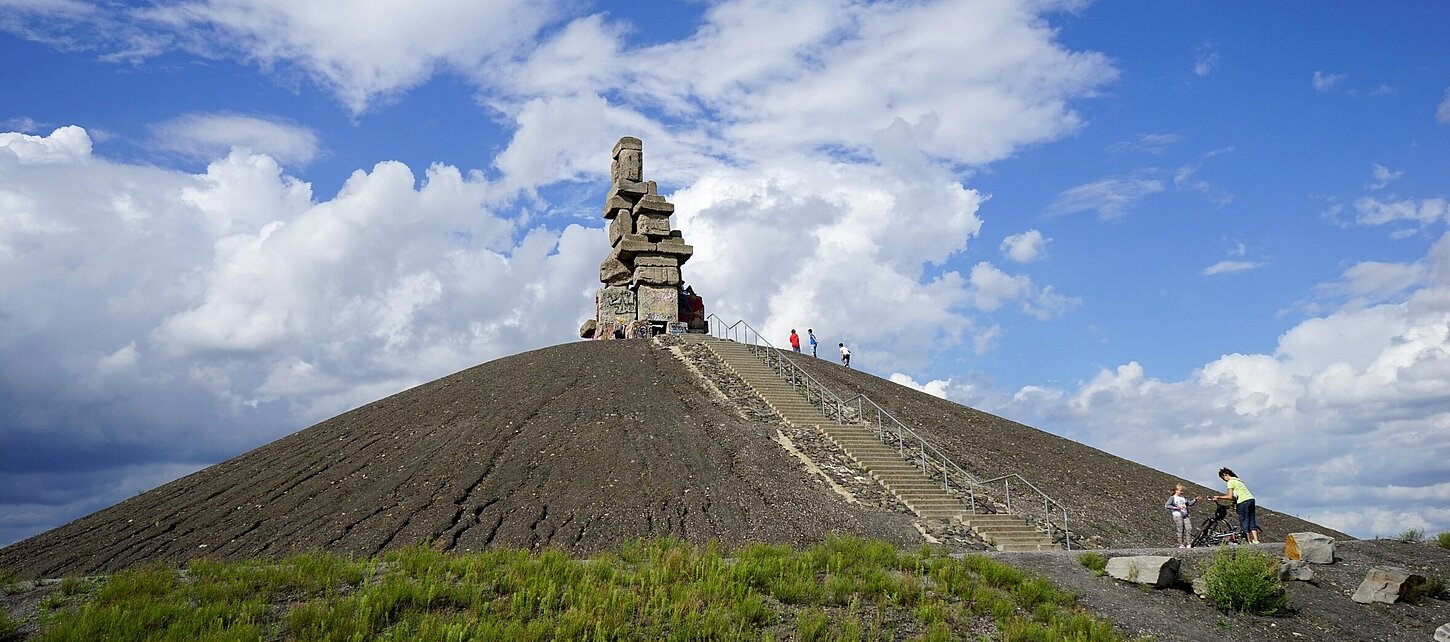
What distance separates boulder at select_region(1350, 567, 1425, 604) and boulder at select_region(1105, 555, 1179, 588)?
2760 millimetres

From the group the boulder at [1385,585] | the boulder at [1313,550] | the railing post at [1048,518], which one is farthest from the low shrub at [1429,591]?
the railing post at [1048,518]

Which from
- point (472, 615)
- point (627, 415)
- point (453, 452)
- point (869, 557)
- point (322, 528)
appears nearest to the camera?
point (472, 615)

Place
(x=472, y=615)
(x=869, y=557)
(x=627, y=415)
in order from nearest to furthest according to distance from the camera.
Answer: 1. (x=472, y=615)
2. (x=869, y=557)
3. (x=627, y=415)

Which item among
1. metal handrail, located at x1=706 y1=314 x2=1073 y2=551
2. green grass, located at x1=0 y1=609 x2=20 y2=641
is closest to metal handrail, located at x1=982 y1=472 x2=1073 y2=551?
metal handrail, located at x1=706 y1=314 x2=1073 y2=551

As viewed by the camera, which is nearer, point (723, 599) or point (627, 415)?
point (723, 599)

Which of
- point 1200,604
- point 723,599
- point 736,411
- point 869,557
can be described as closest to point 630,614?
point 723,599

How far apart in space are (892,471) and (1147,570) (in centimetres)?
880

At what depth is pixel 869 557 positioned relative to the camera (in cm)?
1309

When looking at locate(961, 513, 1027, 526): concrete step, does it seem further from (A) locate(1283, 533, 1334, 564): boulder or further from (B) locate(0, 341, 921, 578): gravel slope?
(A) locate(1283, 533, 1334, 564): boulder

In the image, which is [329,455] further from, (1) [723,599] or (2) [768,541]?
(1) [723,599]

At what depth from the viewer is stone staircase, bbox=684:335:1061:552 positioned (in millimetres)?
18484

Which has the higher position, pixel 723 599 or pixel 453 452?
pixel 453 452

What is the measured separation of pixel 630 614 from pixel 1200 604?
791 cm

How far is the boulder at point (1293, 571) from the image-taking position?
13070 mm
